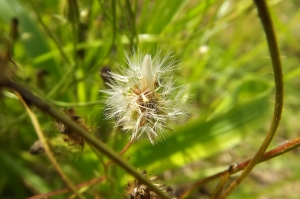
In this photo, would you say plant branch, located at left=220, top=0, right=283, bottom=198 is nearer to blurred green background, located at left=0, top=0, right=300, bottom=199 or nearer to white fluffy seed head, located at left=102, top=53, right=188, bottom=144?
white fluffy seed head, located at left=102, top=53, right=188, bottom=144

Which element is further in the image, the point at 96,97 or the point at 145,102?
the point at 96,97

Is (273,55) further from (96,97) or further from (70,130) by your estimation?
(96,97)

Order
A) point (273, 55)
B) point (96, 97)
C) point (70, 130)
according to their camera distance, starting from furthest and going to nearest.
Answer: point (96, 97) < point (70, 130) < point (273, 55)

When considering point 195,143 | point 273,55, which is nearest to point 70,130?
point 273,55

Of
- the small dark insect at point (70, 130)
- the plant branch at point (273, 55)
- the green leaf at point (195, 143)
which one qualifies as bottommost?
the plant branch at point (273, 55)

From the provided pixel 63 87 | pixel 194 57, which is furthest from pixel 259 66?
pixel 63 87

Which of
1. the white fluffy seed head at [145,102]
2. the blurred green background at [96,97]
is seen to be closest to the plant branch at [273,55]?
the white fluffy seed head at [145,102]

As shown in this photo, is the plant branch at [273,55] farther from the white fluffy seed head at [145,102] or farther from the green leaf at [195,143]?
the green leaf at [195,143]

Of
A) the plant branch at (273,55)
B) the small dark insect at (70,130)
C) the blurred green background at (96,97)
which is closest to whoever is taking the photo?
the plant branch at (273,55)

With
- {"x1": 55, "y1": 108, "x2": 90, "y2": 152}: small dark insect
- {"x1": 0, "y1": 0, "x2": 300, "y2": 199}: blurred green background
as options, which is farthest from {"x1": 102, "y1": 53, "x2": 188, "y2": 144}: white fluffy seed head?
{"x1": 0, "y1": 0, "x2": 300, "y2": 199}: blurred green background

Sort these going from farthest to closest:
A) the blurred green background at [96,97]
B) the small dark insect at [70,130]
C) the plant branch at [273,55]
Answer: the blurred green background at [96,97], the small dark insect at [70,130], the plant branch at [273,55]
